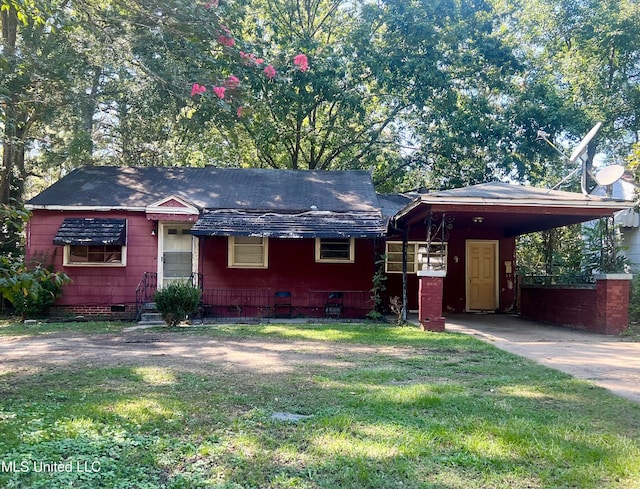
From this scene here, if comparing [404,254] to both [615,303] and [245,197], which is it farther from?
[245,197]

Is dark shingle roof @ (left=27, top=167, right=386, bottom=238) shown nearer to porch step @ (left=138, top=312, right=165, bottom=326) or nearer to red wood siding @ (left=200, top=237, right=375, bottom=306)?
red wood siding @ (left=200, top=237, right=375, bottom=306)

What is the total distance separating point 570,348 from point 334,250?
6521 mm

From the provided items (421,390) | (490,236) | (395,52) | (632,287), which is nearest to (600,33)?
(395,52)

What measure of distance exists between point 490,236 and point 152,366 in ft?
37.1

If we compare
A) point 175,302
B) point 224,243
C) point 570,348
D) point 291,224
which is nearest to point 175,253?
point 224,243

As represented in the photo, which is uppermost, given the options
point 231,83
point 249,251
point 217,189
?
point 231,83

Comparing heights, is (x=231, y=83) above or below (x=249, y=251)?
above

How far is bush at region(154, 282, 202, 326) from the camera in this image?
408 inches

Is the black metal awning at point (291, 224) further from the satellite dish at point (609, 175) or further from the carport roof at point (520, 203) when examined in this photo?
the satellite dish at point (609, 175)

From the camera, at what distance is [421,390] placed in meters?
4.92

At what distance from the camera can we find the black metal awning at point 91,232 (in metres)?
12.0

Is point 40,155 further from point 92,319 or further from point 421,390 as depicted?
point 421,390

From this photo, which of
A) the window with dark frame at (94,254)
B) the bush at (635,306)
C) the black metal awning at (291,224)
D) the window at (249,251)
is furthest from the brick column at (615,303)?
the window with dark frame at (94,254)

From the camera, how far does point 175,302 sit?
10398 mm
